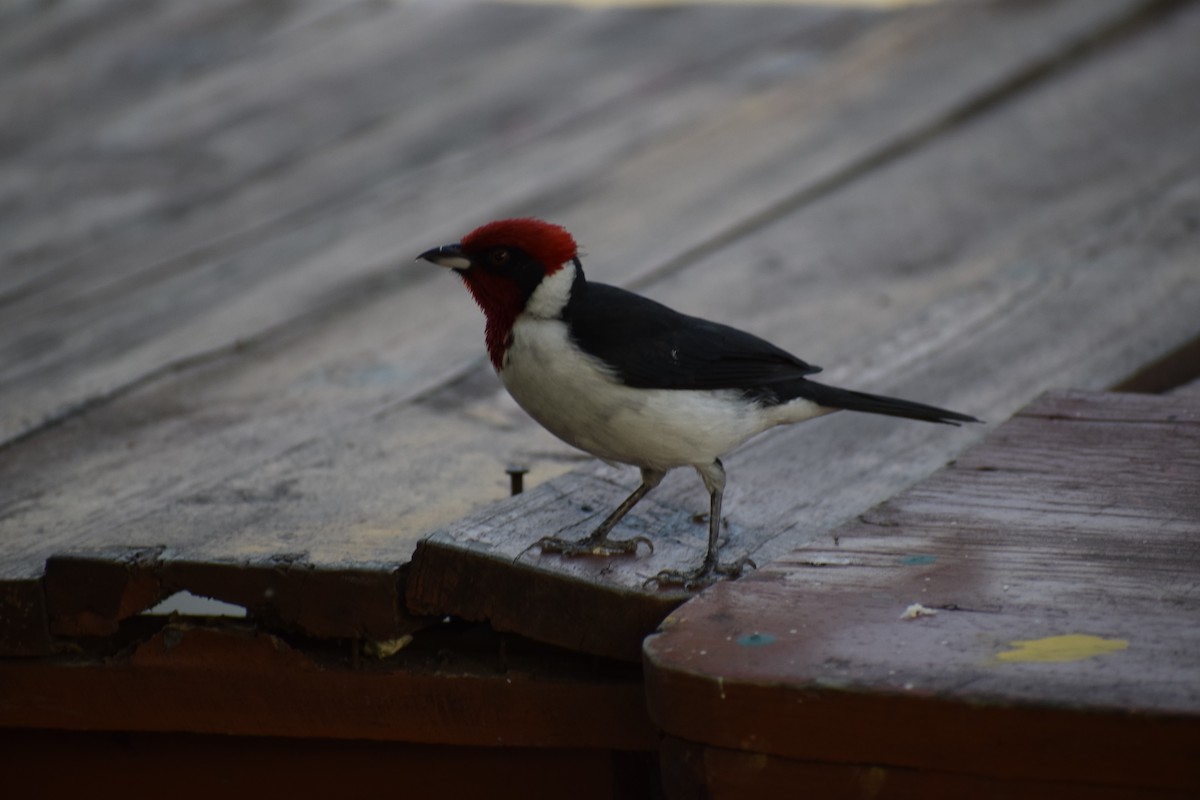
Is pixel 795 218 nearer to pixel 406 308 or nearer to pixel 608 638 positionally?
pixel 406 308

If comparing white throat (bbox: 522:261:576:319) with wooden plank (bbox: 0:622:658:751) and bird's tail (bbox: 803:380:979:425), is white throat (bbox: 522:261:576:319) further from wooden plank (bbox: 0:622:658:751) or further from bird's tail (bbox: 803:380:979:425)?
wooden plank (bbox: 0:622:658:751)

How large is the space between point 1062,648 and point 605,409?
2.96 feet

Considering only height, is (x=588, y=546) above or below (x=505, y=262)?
below

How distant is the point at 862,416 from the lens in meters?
3.13

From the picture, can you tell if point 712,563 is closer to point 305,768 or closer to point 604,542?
point 604,542

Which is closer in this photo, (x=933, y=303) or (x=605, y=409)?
(x=605, y=409)

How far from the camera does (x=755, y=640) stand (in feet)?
6.15

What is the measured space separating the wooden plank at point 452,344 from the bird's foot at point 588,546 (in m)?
0.20

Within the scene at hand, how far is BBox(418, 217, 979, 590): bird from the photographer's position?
2.49m

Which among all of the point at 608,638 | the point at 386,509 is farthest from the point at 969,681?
the point at 386,509

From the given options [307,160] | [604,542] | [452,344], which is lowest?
[604,542]

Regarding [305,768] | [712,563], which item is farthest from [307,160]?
[712,563]

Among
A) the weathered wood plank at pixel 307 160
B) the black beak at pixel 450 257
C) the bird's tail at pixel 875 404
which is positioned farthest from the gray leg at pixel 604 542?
the weathered wood plank at pixel 307 160

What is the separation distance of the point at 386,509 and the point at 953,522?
922 millimetres
